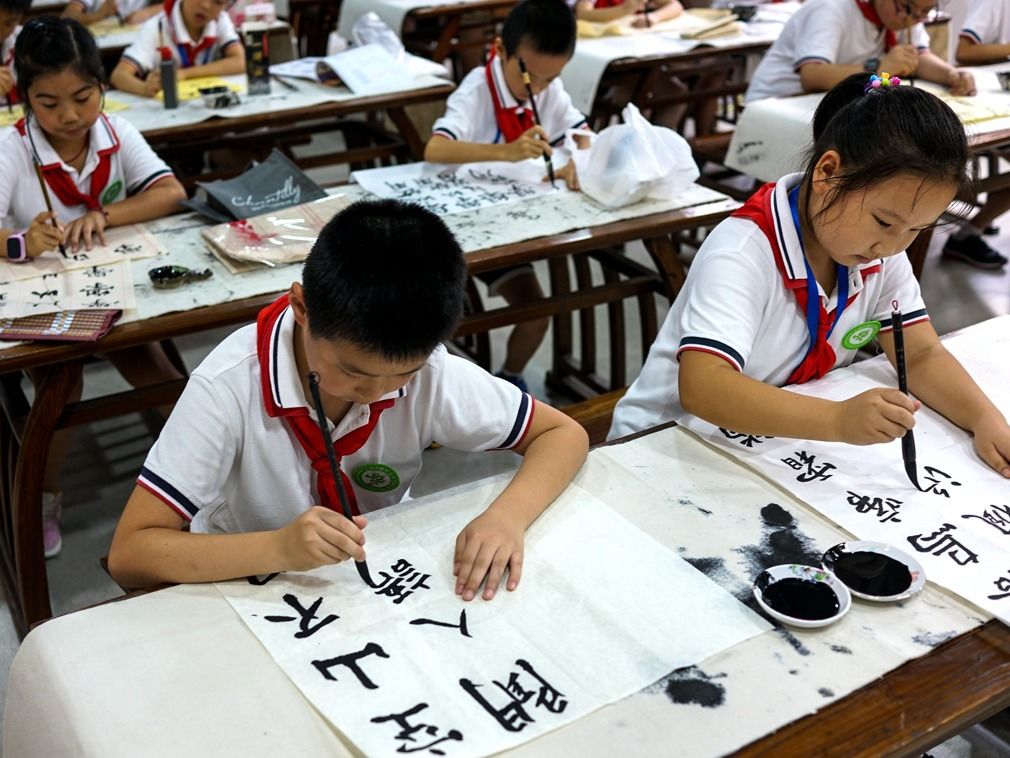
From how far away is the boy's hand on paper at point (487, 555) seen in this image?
3.30 feet

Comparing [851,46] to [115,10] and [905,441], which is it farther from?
[115,10]

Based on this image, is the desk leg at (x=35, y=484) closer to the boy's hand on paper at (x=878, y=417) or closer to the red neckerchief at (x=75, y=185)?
the red neckerchief at (x=75, y=185)

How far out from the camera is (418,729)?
32.8 inches

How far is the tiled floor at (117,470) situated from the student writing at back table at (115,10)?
1.69 metres

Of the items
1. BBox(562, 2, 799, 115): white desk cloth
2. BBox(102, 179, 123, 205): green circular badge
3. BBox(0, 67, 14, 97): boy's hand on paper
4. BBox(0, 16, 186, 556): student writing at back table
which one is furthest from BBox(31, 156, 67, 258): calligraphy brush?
BBox(562, 2, 799, 115): white desk cloth

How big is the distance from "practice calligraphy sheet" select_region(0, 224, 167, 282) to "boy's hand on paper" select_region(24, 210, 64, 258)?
0.03 m

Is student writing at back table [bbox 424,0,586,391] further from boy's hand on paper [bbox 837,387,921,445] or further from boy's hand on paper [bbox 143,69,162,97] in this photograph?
boy's hand on paper [bbox 837,387,921,445]

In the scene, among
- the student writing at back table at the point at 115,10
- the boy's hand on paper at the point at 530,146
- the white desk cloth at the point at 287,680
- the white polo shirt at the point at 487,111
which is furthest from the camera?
the student writing at back table at the point at 115,10

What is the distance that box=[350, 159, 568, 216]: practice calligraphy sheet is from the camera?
2250mm

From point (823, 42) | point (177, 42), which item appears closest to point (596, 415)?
point (823, 42)

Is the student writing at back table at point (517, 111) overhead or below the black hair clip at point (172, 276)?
overhead

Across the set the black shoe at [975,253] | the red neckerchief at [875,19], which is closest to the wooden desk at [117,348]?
the red neckerchief at [875,19]

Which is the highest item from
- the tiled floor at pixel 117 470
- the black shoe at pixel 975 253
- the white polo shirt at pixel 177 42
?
the white polo shirt at pixel 177 42

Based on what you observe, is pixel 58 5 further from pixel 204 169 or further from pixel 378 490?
pixel 378 490
